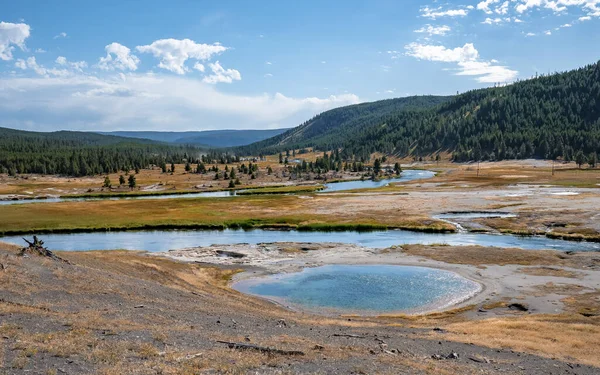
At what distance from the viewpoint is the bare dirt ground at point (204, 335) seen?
18766 mm

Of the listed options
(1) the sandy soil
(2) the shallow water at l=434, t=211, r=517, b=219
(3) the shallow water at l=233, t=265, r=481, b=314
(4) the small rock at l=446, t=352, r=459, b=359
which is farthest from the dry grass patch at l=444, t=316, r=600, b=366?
(2) the shallow water at l=434, t=211, r=517, b=219

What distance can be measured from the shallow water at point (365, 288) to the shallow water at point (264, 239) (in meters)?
15.8

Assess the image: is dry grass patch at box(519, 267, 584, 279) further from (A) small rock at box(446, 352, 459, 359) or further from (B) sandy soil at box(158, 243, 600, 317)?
(A) small rock at box(446, 352, 459, 359)

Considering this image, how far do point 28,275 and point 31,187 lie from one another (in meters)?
152

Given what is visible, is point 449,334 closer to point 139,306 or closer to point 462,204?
point 139,306

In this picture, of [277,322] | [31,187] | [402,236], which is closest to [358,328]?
[277,322]

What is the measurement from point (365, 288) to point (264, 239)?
29.8 metres

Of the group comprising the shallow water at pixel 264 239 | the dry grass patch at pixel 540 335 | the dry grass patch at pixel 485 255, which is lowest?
the shallow water at pixel 264 239

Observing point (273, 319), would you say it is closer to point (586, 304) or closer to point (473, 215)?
point (586, 304)

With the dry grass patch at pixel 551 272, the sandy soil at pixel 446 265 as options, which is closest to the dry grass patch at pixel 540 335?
the sandy soil at pixel 446 265

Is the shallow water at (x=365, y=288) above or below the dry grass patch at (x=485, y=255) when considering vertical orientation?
below

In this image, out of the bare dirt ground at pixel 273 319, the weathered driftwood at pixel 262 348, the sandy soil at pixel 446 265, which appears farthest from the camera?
the sandy soil at pixel 446 265

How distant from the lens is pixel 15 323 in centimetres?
2255

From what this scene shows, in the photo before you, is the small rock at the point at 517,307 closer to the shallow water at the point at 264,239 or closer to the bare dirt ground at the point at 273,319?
the bare dirt ground at the point at 273,319
